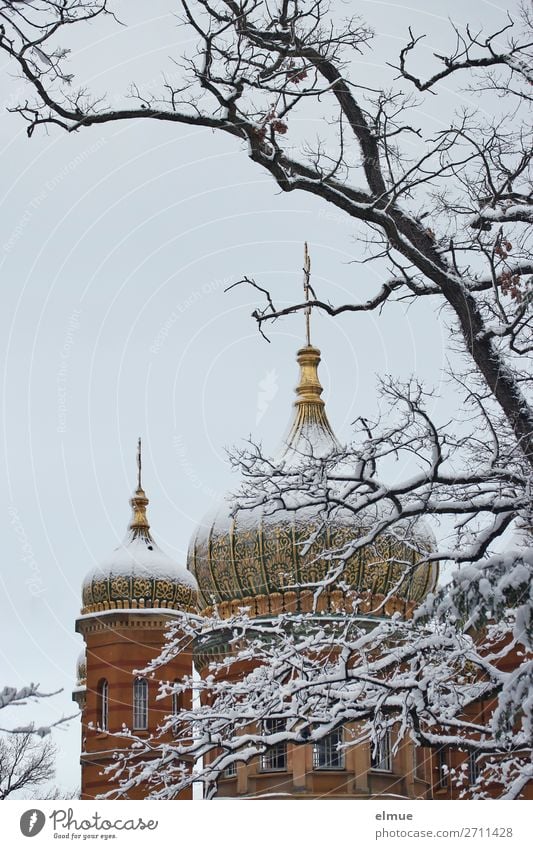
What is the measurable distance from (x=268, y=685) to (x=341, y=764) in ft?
42.5

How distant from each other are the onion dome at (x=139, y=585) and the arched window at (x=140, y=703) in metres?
1.43

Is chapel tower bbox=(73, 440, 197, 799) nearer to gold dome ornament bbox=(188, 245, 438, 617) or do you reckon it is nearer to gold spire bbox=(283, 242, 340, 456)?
gold dome ornament bbox=(188, 245, 438, 617)

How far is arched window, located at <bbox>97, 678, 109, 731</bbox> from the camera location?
28984 millimetres

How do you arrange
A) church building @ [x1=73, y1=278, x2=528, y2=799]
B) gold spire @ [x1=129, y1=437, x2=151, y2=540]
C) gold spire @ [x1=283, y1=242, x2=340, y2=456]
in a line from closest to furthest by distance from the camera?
1. church building @ [x1=73, y1=278, x2=528, y2=799]
2. gold spire @ [x1=283, y1=242, x2=340, y2=456]
3. gold spire @ [x1=129, y1=437, x2=151, y2=540]

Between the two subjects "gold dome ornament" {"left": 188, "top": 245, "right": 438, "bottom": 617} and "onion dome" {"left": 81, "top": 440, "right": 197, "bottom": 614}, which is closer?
"gold dome ornament" {"left": 188, "top": 245, "right": 438, "bottom": 617}

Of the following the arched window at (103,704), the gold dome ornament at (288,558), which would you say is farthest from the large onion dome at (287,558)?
the arched window at (103,704)

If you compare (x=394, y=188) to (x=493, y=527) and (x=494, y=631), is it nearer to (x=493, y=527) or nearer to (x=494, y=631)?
(x=493, y=527)

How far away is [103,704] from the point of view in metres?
29.2

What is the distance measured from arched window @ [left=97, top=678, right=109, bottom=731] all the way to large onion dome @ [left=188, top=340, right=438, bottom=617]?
2.78m

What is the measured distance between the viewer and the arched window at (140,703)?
28.9 meters

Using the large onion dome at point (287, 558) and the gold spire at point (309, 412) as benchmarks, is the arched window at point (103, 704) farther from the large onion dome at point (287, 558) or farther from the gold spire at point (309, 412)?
the gold spire at point (309, 412)

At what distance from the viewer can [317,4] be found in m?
12.3

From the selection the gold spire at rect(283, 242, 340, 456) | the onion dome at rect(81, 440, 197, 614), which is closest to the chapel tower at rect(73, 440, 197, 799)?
the onion dome at rect(81, 440, 197, 614)
